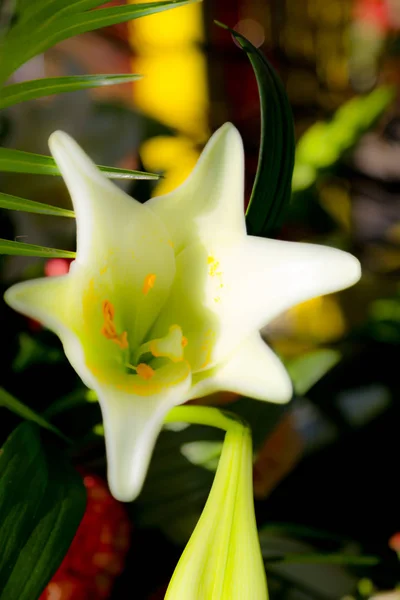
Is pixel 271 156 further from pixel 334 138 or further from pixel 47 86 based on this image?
pixel 334 138

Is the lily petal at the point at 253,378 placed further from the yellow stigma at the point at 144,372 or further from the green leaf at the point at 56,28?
the green leaf at the point at 56,28

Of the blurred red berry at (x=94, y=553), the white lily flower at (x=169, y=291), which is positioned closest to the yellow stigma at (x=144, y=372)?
the white lily flower at (x=169, y=291)

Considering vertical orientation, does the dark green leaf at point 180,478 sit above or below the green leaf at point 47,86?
below

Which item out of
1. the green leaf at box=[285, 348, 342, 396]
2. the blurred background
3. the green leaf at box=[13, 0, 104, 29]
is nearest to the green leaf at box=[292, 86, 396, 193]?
the blurred background

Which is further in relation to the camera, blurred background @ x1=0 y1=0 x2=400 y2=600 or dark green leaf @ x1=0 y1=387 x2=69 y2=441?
blurred background @ x1=0 y1=0 x2=400 y2=600

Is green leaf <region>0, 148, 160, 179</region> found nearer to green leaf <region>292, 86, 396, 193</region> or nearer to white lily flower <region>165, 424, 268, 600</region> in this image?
white lily flower <region>165, 424, 268, 600</region>

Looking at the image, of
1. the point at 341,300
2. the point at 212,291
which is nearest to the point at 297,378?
the point at 212,291
